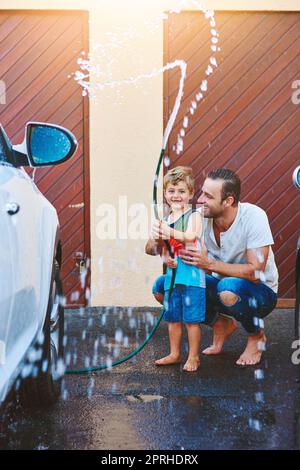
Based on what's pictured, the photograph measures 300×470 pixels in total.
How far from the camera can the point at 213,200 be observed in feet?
13.7

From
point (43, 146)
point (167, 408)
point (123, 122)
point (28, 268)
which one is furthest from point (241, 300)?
point (123, 122)

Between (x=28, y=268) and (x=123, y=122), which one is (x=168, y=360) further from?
(x=123, y=122)

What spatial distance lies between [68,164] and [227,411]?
3.68 metres

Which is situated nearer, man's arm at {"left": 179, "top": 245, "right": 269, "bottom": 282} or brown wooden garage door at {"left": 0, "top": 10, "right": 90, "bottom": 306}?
man's arm at {"left": 179, "top": 245, "right": 269, "bottom": 282}

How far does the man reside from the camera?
161 inches

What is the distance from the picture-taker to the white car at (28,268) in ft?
7.99

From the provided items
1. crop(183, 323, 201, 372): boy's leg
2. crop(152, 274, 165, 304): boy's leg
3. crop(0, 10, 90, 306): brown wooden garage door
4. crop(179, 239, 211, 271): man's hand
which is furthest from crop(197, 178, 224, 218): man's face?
crop(0, 10, 90, 306): brown wooden garage door

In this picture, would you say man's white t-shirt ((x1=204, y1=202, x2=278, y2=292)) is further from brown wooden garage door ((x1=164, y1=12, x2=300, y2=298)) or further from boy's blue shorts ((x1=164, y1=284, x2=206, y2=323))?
brown wooden garage door ((x1=164, y1=12, x2=300, y2=298))

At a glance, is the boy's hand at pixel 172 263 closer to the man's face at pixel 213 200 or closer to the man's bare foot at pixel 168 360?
the man's face at pixel 213 200

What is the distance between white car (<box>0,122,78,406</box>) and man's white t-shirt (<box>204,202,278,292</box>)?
3.87ft

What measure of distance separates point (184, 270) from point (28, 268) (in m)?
1.56

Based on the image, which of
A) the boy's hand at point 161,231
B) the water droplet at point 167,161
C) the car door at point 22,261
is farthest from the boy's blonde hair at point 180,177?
the water droplet at point 167,161

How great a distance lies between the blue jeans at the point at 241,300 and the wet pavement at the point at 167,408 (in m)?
0.29
